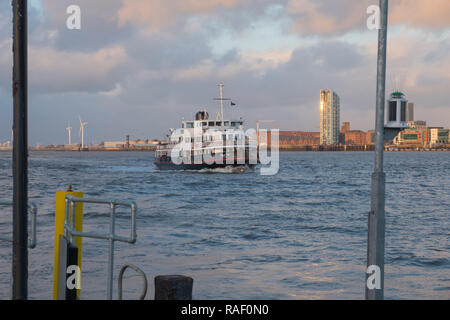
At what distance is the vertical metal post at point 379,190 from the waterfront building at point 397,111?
0.33 metres

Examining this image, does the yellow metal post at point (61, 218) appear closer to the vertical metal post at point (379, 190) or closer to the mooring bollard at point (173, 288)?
the mooring bollard at point (173, 288)

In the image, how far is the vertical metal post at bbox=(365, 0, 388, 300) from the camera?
6.99 meters

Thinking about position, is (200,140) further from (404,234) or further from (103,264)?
(103,264)

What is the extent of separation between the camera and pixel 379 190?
7043 millimetres

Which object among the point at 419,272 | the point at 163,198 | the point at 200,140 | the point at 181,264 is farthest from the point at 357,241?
the point at 200,140

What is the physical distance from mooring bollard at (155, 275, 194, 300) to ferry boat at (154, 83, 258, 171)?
55.0m

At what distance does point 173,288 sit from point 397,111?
3765 mm

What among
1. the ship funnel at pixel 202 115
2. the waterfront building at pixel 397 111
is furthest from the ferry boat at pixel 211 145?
the waterfront building at pixel 397 111

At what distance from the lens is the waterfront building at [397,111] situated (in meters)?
7.38

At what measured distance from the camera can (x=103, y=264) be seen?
13586 millimetres

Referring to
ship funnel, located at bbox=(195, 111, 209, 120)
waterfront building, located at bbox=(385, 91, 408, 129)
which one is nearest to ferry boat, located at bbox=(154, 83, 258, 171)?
ship funnel, located at bbox=(195, 111, 209, 120)

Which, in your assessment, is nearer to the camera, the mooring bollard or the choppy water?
the mooring bollard

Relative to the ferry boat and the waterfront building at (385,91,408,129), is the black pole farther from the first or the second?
the ferry boat
